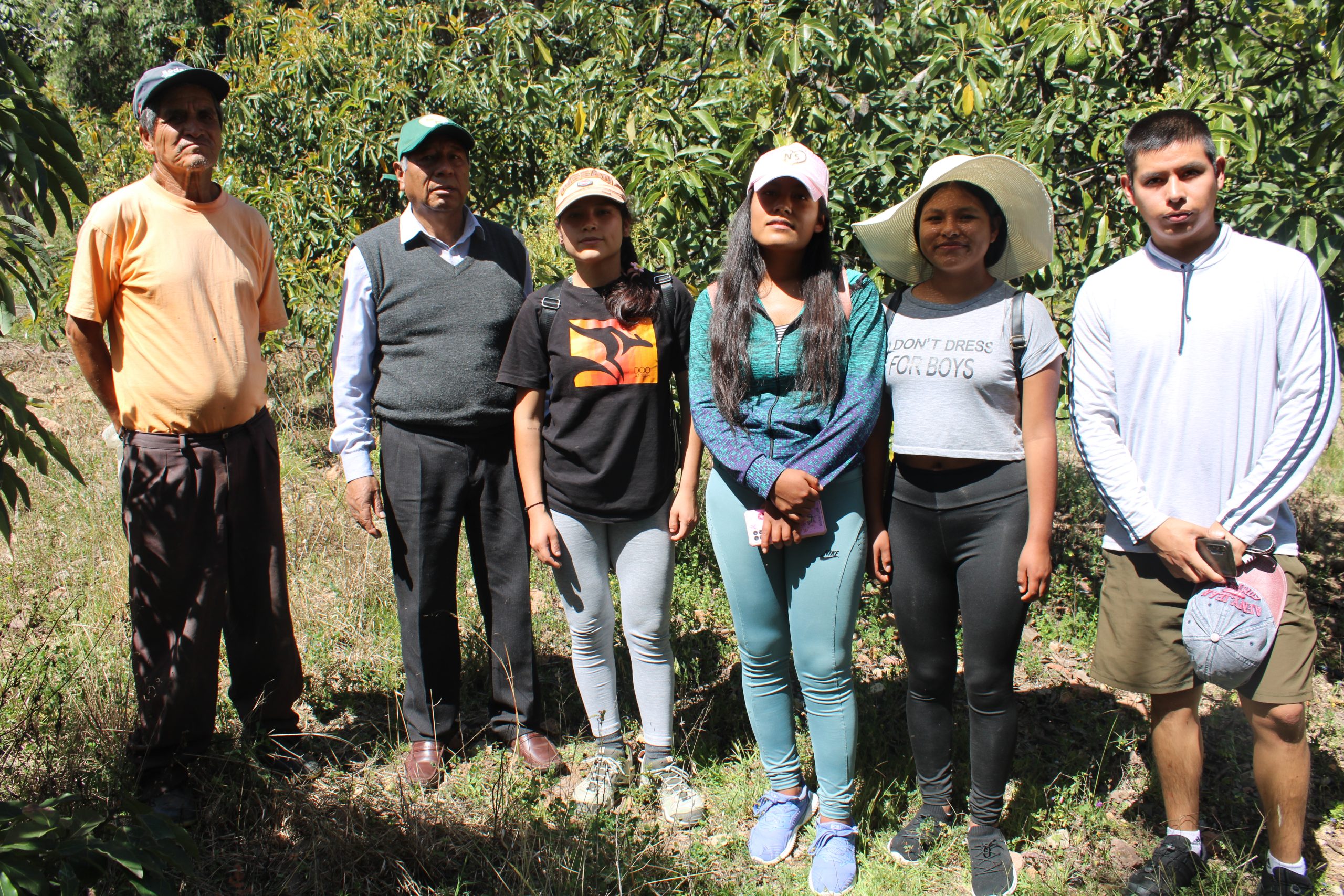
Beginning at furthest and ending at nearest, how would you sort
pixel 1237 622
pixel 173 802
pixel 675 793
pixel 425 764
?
pixel 425 764
pixel 675 793
pixel 173 802
pixel 1237 622

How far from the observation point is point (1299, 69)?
3.36m

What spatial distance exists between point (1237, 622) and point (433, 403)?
230 cm

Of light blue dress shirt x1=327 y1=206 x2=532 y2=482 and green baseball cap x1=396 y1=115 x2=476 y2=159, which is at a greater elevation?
green baseball cap x1=396 y1=115 x2=476 y2=159

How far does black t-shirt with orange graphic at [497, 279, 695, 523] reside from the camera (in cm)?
280

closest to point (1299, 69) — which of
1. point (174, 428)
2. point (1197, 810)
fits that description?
point (1197, 810)

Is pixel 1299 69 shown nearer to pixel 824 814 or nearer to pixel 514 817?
pixel 824 814

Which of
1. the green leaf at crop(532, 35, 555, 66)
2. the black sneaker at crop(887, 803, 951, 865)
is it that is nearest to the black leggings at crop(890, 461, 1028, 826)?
the black sneaker at crop(887, 803, 951, 865)

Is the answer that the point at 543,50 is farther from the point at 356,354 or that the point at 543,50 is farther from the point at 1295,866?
the point at 1295,866

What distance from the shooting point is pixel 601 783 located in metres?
2.96

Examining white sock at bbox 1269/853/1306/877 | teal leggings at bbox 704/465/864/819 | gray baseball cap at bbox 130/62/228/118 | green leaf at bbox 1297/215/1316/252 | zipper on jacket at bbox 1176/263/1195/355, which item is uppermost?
gray baseball cap at bbox 130/62/228/118

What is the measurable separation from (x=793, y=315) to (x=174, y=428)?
192 centimetres

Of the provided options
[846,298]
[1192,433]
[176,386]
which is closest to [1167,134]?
[1192,433]

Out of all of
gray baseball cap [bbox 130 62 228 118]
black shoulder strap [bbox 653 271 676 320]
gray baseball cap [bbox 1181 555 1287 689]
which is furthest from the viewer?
black shoulder strap [bbox 653 271 676 320]

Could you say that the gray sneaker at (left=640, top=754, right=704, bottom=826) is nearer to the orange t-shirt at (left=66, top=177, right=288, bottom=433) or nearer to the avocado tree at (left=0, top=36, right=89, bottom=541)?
the orange t-shirt at (left=66, top=177, right=288, bottom=433)
